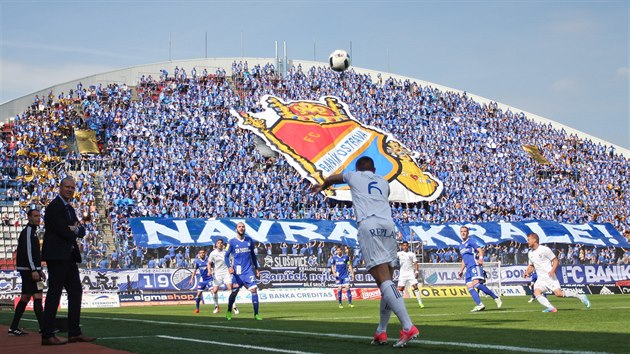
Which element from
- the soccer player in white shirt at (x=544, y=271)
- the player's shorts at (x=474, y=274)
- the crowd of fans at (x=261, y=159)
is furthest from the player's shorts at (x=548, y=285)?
the crowd of fans at (x=261, y=159)

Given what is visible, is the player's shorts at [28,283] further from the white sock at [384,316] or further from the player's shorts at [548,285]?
the player's shorts at [548,285]

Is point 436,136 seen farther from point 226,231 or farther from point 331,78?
point 226,231

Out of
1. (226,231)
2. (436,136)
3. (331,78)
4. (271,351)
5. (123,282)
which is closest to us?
(271,351)

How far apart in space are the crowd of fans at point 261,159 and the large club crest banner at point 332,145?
911mm

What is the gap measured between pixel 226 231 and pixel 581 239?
76.6 ft

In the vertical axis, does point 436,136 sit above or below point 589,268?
above

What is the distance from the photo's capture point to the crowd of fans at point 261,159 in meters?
47.3

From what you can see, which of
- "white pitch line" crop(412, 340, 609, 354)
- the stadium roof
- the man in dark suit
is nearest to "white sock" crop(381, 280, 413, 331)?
"white pitch line" crop(412, 340, 609, 354)

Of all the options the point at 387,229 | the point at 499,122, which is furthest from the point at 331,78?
the point at 387,229

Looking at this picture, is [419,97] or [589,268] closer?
[589,268]

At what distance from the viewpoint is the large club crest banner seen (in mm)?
55844

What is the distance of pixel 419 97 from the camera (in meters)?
69.9

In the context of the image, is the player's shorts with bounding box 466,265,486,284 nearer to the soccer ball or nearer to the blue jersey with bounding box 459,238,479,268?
the blue jersey with bounding box 459,238,479,268

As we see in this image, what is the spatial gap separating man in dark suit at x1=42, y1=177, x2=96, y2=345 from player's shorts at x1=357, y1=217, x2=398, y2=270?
462cm
